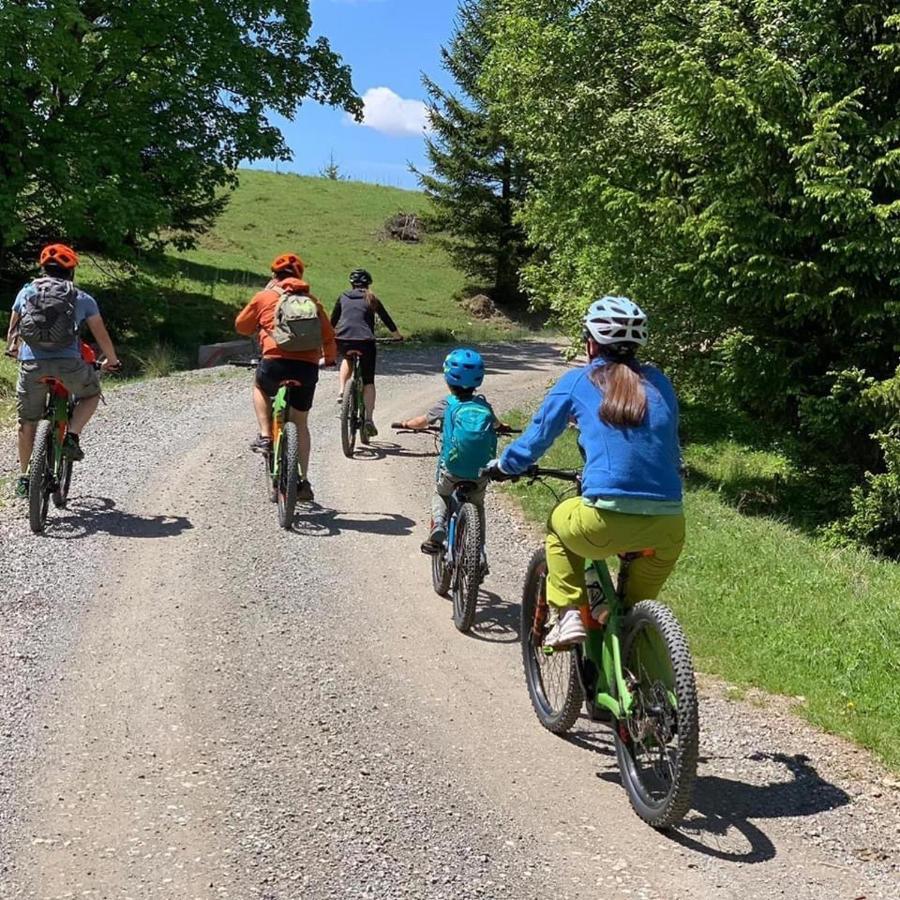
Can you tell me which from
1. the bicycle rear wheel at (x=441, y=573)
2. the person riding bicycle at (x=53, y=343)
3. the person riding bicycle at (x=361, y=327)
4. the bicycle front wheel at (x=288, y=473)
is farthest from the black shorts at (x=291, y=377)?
the person riding bicycle at (x=361, y=327)

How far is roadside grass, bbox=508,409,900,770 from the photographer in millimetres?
5695

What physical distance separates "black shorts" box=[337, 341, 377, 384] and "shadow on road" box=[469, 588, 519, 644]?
501 centimetres

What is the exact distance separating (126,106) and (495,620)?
16855mm

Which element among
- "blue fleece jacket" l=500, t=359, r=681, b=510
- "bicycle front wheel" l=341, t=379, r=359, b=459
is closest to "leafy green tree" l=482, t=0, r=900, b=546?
"bicycle front wheel" l=341, t=379, r=359, b=459

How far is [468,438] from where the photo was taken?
648cm

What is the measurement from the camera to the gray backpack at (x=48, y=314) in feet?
25.7

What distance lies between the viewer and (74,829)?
3986mm

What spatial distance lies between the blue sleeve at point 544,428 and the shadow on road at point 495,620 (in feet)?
6.60

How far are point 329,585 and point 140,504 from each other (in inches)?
112

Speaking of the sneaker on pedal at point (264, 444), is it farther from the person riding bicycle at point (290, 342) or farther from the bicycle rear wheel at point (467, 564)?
the bicycle rear wheel at point (467, 564)

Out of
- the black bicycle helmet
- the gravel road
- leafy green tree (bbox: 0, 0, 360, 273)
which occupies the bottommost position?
the gravel road

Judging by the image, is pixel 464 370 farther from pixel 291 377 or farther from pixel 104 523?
pixel 104 523

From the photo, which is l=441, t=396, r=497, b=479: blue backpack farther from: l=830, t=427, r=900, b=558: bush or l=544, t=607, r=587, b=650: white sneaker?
l=830, t=427, r=900, b=558: bush

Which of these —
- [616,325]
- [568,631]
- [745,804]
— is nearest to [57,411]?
[568,631]
